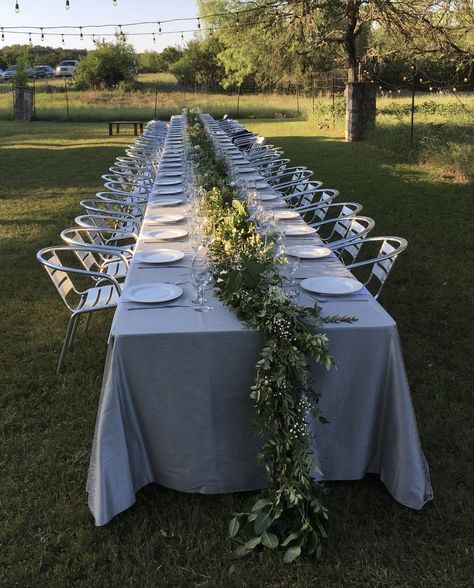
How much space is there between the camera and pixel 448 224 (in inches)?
285

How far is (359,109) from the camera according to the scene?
52.9 feet

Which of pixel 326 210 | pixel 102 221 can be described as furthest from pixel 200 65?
pixel 102 221

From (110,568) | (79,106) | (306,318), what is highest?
(79,106)

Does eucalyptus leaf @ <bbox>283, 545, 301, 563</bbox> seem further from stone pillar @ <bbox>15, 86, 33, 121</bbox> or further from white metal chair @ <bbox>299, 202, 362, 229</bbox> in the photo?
stone pillar @ <bbox>15, 86, 33, 121</bbox>

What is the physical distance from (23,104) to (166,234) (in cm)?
2357

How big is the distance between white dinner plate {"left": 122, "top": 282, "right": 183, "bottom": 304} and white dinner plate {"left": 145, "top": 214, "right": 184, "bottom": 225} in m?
1.57

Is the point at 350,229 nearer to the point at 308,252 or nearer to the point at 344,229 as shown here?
the point at 344,229

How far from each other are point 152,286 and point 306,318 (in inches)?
34.4

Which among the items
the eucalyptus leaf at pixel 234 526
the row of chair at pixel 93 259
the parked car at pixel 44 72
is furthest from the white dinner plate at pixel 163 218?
the parked car at pixel 44 72

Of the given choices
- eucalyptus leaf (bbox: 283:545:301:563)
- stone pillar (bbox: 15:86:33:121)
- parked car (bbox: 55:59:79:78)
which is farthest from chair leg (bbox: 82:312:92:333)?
parked car (bbox: 55:59:79:78)

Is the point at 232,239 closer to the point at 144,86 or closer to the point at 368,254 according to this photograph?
the point at 368,254

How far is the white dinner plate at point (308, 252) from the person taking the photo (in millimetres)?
3443

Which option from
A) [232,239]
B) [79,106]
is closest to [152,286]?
[232,239]

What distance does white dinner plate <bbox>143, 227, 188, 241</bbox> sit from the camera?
3.90 metres
